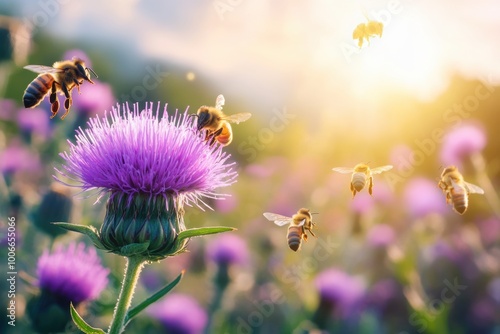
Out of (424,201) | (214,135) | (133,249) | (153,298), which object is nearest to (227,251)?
(424,201)

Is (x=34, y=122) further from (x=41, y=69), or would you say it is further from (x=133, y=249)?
(x=133, y=249)

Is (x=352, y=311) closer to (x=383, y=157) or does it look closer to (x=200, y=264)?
(x=200, y=264)

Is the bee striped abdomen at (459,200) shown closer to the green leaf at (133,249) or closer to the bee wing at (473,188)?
the bee wing at (473,188)

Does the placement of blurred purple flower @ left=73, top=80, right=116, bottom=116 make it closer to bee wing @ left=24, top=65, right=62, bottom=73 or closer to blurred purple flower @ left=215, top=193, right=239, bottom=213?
blurred purple flower @ left=215, top=193, right=239, bottom=213

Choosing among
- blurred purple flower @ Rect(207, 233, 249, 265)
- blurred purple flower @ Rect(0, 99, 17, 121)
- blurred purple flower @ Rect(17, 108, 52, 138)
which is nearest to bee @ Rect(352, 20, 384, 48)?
blurred purple flower @ Rect(207, 233, 249, 265)

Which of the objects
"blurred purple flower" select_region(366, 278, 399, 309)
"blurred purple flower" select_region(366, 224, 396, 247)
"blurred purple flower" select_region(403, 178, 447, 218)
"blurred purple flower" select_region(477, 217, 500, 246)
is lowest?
"blurred purple flower" select_region(366, 278, 399, 309)
